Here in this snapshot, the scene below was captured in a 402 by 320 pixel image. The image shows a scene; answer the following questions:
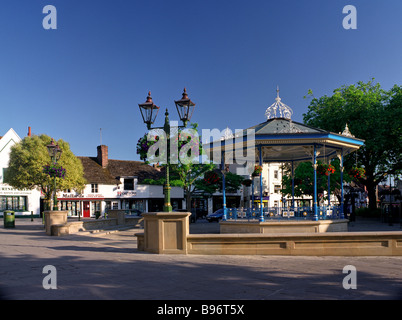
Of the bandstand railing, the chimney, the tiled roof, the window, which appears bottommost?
the bandstand railing

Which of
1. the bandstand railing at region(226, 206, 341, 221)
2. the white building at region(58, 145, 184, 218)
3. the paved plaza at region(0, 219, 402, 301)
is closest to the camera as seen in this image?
the paved plaza at region(0, 219, 402, 301)

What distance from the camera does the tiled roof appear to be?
168 ft

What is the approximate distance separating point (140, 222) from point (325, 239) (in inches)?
736

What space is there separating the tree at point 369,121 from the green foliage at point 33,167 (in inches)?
1013

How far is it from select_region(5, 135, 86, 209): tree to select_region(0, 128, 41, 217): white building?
366 inches

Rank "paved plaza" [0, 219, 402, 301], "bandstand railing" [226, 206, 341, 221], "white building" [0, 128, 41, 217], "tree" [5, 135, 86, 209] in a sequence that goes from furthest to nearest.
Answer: "white building" [0, 128, 41, 217], "tree" [5, 135, 86, 209], "bandstand railing" [226, 206, 341, 221], "paved plaza" [0, 219, 402, 301]

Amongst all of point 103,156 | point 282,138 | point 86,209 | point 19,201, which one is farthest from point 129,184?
point 282,138

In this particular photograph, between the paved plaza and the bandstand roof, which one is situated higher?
the bandstand roof

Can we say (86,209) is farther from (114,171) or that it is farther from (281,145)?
(281,145)

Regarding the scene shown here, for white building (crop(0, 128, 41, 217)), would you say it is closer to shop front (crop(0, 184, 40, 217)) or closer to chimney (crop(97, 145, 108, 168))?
shop front (crop(0, 184, 40, 217))

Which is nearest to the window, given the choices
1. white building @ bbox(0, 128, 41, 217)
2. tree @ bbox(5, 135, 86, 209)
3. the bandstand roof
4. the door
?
the door

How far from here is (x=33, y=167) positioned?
124 feet

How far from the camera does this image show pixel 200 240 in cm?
1177
